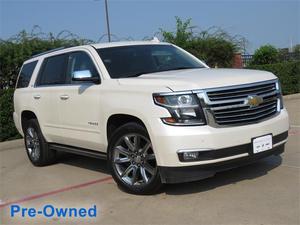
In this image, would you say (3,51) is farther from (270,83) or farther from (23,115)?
(270,83)

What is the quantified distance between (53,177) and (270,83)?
344 cm

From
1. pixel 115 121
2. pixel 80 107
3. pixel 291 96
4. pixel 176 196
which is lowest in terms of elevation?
pixel 291 96

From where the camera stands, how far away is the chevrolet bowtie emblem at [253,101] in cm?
531

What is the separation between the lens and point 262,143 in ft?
17.7

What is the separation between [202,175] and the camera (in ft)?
17.0

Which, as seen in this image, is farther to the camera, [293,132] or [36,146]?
[293,132]

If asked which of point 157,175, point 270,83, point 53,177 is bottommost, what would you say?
point 53,177

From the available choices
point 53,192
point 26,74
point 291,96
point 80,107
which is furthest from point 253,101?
point 291,96

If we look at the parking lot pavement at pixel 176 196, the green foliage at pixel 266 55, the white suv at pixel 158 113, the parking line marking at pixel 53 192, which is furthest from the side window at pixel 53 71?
the green foliage at pixel 266 55

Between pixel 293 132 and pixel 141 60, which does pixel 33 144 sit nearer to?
pixel 141 60

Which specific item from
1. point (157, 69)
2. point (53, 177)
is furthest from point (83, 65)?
point (53, 177)

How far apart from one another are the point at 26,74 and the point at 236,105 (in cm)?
450

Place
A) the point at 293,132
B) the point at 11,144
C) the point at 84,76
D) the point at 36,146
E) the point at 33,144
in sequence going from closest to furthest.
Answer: the point at 84,76 → the point at 36,146 → the point at 33,144 → the point at 293,132 → the point at 11,144

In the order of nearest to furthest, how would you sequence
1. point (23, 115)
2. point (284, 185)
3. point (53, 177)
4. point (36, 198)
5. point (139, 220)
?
point (139, 220)
point (284, 185)
point (36, 198)
point (53, 177)
point (23, 115)
